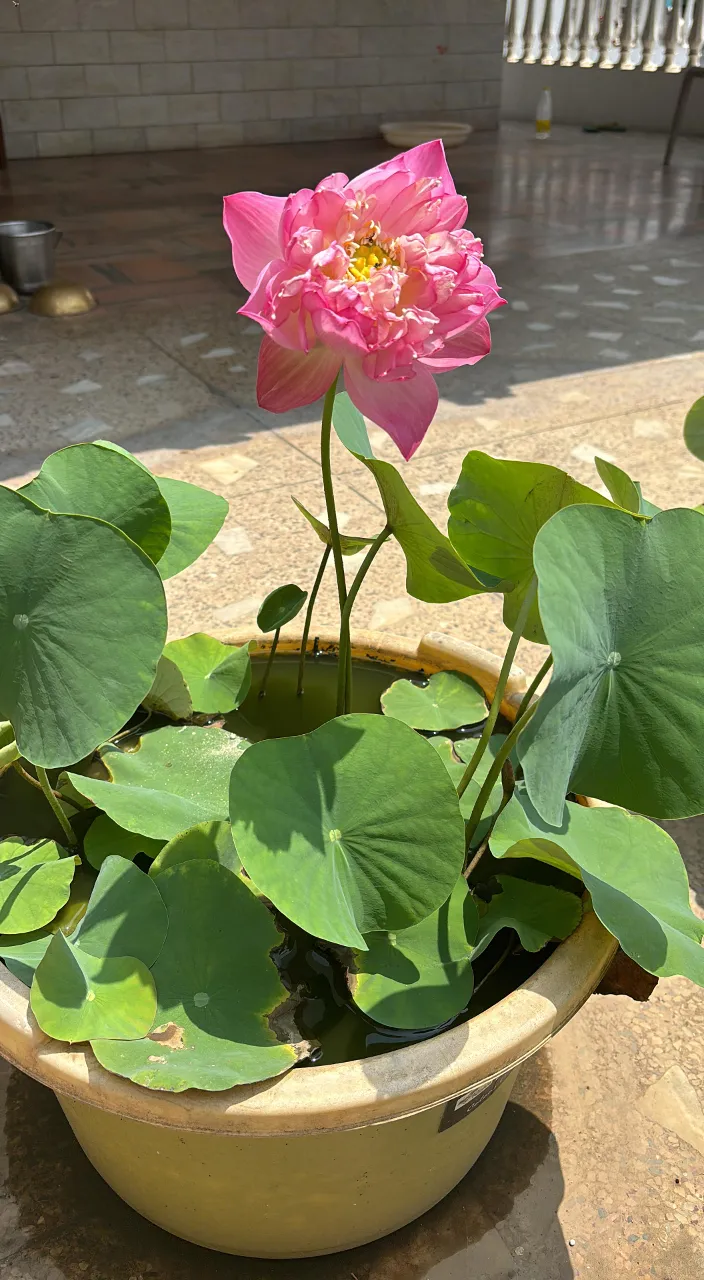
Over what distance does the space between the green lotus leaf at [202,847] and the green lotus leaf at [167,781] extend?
1 centimetres

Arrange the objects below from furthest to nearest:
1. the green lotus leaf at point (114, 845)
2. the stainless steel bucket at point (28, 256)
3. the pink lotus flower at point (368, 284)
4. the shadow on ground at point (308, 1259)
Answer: the stainless steel bucket at point (28, 256) < the shadow on ground at point (308, 1259) < the green lotus leaf at point (114, 845) < the pink lotus flower at point (368, 284)

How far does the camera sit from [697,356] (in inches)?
132

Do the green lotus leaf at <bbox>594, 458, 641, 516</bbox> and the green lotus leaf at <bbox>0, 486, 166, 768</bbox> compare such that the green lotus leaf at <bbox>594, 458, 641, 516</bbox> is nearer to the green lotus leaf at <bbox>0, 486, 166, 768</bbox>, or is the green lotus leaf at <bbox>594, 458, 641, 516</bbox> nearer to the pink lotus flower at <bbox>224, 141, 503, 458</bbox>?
the pink lotus flower at <bbox>224, 141, 503, 458</bbox>

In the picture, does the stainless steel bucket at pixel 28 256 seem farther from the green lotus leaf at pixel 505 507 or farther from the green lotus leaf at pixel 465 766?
the green lotus leaf at pixel 505 507

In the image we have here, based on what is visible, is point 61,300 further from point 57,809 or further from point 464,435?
point 57,809

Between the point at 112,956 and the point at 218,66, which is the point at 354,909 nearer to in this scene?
the point at 112,956

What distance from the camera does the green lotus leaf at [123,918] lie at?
73cm

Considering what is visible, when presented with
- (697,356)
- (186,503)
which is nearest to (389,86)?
(697,356)

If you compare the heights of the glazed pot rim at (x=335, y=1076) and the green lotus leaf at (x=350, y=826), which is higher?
the green lotus leaf at (x=350, y=826)

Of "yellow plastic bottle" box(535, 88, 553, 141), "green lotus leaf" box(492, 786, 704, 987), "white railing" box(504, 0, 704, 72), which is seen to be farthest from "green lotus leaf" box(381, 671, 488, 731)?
"white railing" box(504, 0, 704, 72)

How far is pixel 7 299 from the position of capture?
3707 mm

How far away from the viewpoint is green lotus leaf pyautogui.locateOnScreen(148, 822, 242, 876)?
797 mm

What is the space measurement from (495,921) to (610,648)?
0.25 meters

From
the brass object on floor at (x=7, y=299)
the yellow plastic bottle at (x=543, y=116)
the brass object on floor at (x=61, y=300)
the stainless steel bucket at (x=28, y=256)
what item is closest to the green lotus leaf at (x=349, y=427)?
the brass object on floor at (x=61, y=300)
